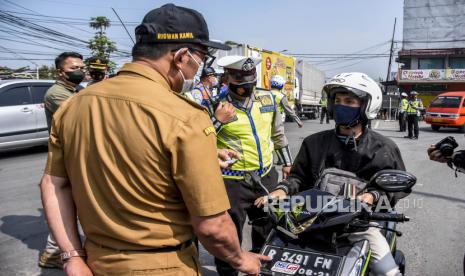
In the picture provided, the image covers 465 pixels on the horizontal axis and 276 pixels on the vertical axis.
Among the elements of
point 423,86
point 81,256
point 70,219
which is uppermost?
point 70,219

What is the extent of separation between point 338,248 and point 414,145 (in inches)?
494

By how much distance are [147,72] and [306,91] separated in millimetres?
26477

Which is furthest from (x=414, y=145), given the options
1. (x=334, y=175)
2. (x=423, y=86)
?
(x=423, y=86)

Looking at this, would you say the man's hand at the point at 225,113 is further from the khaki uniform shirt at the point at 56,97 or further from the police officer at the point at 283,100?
the police officer at the point at 283,100

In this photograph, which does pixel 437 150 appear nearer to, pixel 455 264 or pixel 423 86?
pixel 455 264

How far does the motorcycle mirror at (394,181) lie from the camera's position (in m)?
2.10

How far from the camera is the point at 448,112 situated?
1864cm

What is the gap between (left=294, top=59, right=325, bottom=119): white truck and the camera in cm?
2640

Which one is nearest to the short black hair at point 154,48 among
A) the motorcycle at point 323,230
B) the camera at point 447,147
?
the motorcycle at point 323,230

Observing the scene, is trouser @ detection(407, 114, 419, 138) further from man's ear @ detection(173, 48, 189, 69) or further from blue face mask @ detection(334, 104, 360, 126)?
man's ear @ detection(173, 48, 189, 69)

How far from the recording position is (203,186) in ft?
5.04

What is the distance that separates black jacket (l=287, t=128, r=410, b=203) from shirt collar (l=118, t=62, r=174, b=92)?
4.45ft

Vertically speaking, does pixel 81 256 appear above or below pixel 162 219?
below

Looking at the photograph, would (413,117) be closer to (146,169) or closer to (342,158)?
(342,158)
